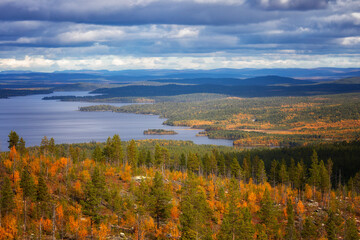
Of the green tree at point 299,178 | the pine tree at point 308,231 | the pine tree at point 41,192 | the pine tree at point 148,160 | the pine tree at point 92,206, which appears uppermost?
the pine tree at point 41,192

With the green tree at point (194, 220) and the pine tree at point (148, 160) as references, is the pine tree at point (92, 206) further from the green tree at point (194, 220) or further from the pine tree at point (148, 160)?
the pine tree at point (148, 160)

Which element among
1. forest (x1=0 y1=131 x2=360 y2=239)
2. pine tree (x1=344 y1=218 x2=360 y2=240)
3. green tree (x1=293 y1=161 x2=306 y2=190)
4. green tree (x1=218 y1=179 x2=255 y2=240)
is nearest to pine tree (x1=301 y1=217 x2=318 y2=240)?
forest (x1=0 y1=131 x2=360 y2=239)

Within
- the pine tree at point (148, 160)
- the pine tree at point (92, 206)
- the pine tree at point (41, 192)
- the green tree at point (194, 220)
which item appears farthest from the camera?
the pine tree at point (148, 160)

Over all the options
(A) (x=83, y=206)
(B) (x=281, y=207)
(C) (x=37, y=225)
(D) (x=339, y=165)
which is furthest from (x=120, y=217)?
(D) (x=339, y=165)

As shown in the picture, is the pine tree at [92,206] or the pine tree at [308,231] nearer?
the pine tree at [92,206]

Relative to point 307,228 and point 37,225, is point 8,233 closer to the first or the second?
point 37,225

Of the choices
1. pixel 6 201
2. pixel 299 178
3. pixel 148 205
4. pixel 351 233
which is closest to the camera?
pixel 6 201

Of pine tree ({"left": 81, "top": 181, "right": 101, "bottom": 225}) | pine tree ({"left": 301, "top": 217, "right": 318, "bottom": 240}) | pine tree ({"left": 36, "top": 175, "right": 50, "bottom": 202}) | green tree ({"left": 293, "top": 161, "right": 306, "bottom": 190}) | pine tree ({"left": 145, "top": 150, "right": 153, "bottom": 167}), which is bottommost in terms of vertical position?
pine tree ({"left": 301, "top": 217, "right": 318, "bottom": 240})

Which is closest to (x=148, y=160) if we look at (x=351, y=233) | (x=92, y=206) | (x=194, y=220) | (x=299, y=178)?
(x=299, y=178)

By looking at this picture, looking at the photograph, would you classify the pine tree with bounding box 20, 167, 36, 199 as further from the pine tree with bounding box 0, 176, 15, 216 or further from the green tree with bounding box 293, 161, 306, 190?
the green tree with bounding box 293, 161, 306, 190

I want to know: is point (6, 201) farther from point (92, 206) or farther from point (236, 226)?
point (236, 226)

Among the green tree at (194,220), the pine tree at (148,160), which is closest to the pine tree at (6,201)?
the green tree at (194,220)
